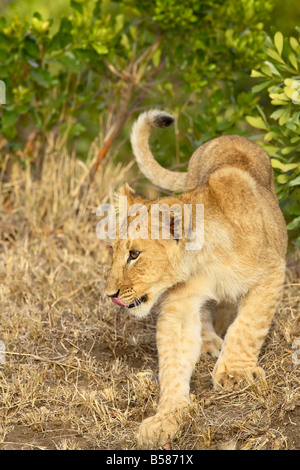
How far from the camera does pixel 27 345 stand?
4.06 metres

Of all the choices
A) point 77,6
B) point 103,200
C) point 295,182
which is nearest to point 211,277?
point 295,182

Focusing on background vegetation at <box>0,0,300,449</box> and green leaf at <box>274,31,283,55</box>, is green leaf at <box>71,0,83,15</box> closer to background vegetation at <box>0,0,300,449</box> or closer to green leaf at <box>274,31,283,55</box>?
background vegetation at <box>0,0,300,449</box>

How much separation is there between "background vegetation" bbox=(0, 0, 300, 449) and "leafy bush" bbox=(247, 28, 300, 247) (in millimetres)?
13

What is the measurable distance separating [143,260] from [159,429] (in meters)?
0.81

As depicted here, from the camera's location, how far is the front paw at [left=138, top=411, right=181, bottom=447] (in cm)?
310

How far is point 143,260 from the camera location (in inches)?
140

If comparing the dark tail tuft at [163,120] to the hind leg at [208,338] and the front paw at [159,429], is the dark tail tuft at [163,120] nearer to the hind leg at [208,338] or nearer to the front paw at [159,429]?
the hind leg at [208,338]

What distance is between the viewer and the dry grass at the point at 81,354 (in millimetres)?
3172

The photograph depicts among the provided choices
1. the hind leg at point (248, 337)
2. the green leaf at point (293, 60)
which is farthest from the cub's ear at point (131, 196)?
the green leaf at point (293, 60)

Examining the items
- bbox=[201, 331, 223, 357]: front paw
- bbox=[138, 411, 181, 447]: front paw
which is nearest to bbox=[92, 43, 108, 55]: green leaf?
bbox=[201, 331, 223, 357]: front paw

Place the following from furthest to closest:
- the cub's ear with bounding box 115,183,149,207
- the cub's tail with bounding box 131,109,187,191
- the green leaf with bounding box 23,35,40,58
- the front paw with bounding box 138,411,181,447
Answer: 1. the green leaf with bounding box 23,35,40,58
2. the cub's tail with bounding box 131,109,187,191
3. the cub's ear with bounding box 115,183,149,207
4. the front paw with bounding box 138,411,181,447

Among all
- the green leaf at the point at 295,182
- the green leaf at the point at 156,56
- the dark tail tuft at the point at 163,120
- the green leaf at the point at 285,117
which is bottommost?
the green leaf at the point at 295,182
